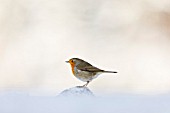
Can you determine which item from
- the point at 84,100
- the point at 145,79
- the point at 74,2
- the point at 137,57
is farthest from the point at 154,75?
the point at 84,100

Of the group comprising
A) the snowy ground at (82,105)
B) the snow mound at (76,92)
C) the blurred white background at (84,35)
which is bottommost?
the snowy ground at (82,105)

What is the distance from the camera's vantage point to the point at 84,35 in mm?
1701

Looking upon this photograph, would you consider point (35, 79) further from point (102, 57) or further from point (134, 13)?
point (134, 13)

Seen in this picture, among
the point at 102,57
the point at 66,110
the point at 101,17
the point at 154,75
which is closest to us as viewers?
the point at 66,110

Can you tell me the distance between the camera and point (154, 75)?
58.7 inches

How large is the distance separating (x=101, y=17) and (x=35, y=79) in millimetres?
396

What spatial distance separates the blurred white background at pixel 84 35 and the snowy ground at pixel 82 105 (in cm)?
118

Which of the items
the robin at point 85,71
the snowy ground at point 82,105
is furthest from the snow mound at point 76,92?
the robin at point 85,71

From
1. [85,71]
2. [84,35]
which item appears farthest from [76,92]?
[84,35]

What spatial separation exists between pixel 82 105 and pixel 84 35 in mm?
1365

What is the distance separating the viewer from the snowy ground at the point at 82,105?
1.07ft

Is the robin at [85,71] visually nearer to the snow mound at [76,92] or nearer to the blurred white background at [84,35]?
the snow mound at [76,92]

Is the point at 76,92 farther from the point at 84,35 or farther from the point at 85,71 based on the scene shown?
the point at 84,35

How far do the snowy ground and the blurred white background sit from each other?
118 centimetres
